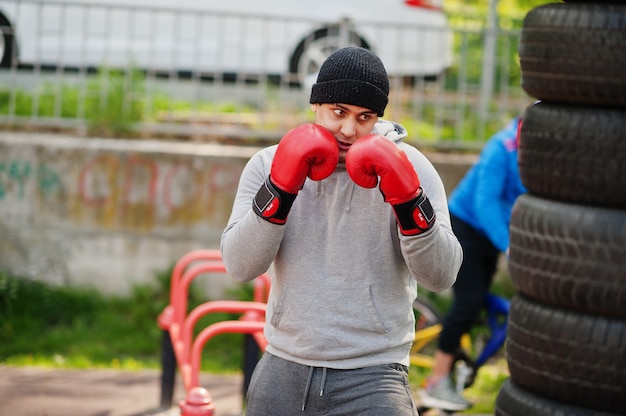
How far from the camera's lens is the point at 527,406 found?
3.10 m

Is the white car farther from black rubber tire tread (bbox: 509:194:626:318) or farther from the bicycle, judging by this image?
black rubber tire tread (bbox: 509:194:626:318)

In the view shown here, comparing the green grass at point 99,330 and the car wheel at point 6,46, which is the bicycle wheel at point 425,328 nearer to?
the green grass at point 99,330

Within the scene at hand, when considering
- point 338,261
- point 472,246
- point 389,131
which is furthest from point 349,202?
point 472,246

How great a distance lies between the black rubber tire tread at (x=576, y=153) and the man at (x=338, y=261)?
12.3 inches

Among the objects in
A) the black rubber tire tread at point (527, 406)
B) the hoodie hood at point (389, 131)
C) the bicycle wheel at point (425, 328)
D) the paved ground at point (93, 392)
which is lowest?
the paved ground at point (93, 392)

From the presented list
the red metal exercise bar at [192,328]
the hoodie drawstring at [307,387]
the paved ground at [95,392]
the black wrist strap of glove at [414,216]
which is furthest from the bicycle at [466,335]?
the black wrist strap of glove at [414,216]

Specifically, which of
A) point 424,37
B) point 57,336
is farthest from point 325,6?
point 57,336

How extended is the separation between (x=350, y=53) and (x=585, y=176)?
745 millimetres

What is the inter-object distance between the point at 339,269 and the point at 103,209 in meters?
4.36

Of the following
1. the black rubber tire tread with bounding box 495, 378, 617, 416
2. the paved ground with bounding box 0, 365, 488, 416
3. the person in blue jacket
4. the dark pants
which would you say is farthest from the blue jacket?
the black rubber tire tread with bounding box 495, 378, 617, 416

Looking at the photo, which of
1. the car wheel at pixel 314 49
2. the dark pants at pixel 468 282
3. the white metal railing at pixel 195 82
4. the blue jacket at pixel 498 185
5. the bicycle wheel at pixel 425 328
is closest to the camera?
the blue jacket at pixel 498 185

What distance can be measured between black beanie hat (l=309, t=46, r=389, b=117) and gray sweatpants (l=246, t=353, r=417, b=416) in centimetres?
74

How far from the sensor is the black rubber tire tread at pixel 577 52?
2.93 meters

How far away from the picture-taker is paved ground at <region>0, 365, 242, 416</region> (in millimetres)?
5586
